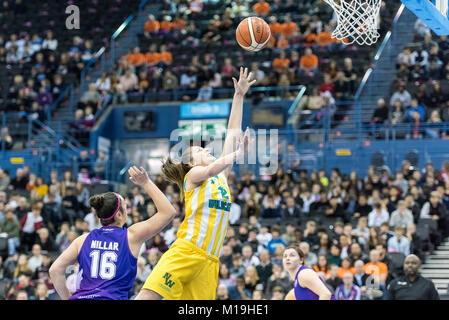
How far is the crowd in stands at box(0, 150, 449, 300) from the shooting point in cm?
1306

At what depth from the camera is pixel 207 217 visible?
6.48 meters

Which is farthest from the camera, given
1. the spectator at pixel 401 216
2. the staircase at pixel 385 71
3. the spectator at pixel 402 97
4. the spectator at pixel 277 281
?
the staircase at pixel 385 71

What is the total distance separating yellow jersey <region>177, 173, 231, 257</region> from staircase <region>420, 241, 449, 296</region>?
27.0 ft

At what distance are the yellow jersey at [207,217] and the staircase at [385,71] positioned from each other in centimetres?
1312

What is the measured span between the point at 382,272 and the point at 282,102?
7927 millimetres

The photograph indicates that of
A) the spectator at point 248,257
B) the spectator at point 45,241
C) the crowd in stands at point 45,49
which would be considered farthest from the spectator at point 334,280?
the crowd in stands at point 45,49

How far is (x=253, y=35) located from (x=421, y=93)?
9840 mm

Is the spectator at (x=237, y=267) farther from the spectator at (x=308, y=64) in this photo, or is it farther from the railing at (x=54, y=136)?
the spectator at (x=308, y=64)

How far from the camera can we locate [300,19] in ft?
72.6

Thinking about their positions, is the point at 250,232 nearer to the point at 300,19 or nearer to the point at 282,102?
the point at 282,102

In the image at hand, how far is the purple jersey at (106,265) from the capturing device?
233 inches
